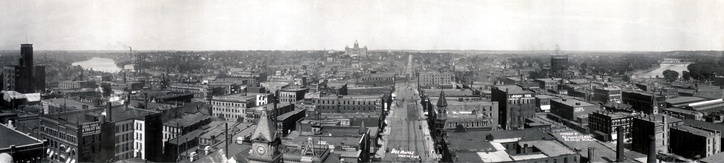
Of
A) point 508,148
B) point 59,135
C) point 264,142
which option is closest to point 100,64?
point 59,135

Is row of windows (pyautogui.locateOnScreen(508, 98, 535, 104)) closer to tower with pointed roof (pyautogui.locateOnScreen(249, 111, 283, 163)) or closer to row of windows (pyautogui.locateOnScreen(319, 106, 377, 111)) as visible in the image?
row of windows (pyautogui.locateOnScreen(319, 106, 377, 111))

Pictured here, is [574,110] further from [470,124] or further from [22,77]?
[22,77]

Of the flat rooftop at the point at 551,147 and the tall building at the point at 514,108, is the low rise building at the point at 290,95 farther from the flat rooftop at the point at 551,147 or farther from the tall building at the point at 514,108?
the flat rooftop at the point at 551,147

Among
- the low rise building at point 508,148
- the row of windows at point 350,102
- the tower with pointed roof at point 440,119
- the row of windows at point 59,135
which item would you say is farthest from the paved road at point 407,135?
the row of windows at point 59,135

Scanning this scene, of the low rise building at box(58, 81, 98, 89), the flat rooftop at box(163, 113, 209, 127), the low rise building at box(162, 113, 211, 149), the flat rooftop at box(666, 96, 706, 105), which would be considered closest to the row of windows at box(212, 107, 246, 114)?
the flat rooftop at box(163, 113, 209, 127)

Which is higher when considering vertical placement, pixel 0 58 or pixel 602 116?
pixel 0 58

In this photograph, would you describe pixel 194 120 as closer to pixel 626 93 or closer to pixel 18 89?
pixel 18 89

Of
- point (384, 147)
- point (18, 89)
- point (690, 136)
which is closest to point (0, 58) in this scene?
point (18, 89)
